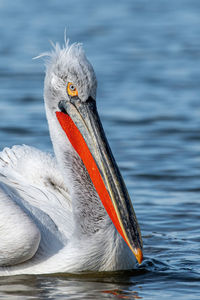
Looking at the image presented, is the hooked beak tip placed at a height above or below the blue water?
below

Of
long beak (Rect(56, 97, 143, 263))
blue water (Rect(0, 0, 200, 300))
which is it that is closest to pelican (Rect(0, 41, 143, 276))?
long beak (Rect(56, 97, 143, 263))

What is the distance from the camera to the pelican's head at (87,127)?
5.39 metres

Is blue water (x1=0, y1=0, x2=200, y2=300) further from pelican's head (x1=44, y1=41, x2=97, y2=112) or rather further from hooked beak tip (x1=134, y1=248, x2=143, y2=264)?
pelican's head (x1=44, y1=41, x2=97, y2=112)

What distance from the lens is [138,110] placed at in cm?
1066

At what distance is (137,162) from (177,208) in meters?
1.38

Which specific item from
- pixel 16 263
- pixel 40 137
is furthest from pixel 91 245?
pixel 40 137

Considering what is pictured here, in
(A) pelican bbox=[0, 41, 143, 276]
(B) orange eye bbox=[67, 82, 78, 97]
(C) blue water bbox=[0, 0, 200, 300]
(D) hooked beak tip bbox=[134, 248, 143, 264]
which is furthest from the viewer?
(C) blue water bbox=[0, 0, 200, 300]

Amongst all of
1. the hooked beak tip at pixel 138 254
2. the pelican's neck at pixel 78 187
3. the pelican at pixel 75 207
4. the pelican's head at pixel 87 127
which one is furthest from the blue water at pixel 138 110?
the pelican's head at pixel 87 127

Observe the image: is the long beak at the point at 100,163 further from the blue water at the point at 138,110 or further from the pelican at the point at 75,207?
the blue water at the point at 138,110

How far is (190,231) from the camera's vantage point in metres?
6.92

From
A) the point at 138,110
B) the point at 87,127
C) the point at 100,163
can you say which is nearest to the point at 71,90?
the point at 87,127

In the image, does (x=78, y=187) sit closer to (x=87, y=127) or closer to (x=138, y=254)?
(x=87, y=127)

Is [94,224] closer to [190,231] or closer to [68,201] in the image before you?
[68,201]

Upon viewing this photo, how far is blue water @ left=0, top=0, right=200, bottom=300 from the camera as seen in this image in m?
5.72
